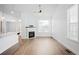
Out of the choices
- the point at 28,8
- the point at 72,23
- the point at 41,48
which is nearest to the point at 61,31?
the point at 72,23

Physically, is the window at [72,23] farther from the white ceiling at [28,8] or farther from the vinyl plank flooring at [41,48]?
the vinyl plank flooring at [41,48]

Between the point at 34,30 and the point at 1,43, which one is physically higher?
the point at 34,30

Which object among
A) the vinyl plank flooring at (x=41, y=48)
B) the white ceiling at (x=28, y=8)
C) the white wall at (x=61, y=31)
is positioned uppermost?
the white ceiling at (x=28, y=8)

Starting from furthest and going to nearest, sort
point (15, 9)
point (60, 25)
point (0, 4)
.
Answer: point (60, 25), point (15, 9), point (0, 4)

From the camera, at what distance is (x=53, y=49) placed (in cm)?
362

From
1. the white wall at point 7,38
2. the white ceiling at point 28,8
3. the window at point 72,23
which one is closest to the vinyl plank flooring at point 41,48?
the white wall at point 7,38

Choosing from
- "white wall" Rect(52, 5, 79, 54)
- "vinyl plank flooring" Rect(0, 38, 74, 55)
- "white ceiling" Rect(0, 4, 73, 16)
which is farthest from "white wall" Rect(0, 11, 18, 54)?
"white wall" Rect(52, 5, 79, 54)

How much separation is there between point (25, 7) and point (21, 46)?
3.79 ft

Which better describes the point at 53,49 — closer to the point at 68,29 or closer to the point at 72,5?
the point at 68,29

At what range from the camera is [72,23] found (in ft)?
12.4

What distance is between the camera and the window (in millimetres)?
3517

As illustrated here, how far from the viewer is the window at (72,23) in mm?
3517
